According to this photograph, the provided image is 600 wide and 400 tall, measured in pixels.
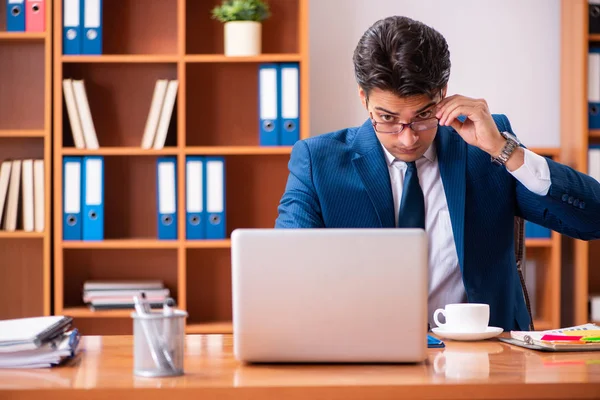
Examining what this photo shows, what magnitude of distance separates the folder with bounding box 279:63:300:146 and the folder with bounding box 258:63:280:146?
0.02 m

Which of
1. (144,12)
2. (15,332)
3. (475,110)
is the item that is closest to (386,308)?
(15,332)

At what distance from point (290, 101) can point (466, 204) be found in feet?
4.58

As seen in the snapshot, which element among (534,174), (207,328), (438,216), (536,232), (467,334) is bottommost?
(207,328)

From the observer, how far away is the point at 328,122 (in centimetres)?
360

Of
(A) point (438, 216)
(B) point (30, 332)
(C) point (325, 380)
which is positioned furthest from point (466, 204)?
(B) point (30, 332)

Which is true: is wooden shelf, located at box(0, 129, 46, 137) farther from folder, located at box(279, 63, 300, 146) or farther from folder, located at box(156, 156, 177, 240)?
folder, located at box(279, 63, 300, 146)

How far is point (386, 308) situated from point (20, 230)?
245cm

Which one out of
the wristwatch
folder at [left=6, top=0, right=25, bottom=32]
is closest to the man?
the wristwatch

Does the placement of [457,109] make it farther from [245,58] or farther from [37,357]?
[245,58]

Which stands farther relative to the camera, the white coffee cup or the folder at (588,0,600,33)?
the folder at (588,0,600,33)

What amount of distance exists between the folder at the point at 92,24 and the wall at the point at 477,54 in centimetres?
93

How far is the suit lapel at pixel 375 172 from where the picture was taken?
2027mm

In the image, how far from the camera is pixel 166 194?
3.31 metres

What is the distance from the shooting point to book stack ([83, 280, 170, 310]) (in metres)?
3.32
